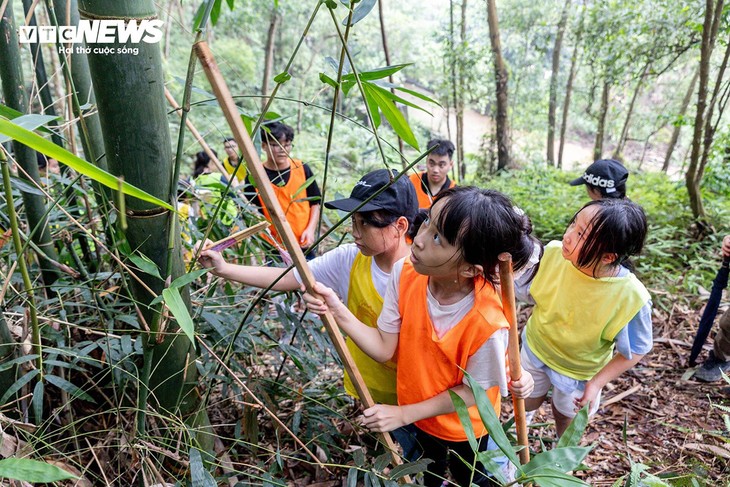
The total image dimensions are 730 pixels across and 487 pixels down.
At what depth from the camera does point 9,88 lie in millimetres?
1088

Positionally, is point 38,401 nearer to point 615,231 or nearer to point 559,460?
point 559,460

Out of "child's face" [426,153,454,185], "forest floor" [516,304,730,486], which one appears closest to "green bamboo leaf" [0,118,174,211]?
"forest floor" [516,304,730,486]

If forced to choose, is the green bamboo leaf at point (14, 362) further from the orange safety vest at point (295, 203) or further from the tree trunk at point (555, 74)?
the tree trunk at point (555, 74)

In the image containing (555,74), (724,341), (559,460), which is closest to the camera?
(559,460)

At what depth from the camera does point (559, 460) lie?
808mm

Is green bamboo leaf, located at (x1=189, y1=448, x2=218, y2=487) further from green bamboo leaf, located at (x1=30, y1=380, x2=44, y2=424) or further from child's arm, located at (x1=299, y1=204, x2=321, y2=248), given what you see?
A: child's arm, located at (x1=299, y1=204, x2=321, y2=248)

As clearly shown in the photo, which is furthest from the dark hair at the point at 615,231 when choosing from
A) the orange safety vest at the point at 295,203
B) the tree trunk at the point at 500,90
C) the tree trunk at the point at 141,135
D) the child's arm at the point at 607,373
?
the tree trunk at the point at 500,90

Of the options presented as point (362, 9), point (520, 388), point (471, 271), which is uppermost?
point (362, 9)

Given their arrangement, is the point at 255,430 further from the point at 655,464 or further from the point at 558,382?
the point at 655,464

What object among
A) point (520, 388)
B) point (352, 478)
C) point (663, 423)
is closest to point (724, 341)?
point (663, 423)

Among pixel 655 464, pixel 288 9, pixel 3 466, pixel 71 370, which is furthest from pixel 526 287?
pixel 288 9

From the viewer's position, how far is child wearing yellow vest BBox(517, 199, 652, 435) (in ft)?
5.01

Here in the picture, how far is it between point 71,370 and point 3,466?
32.6 inches

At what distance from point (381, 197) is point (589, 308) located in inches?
35.3
